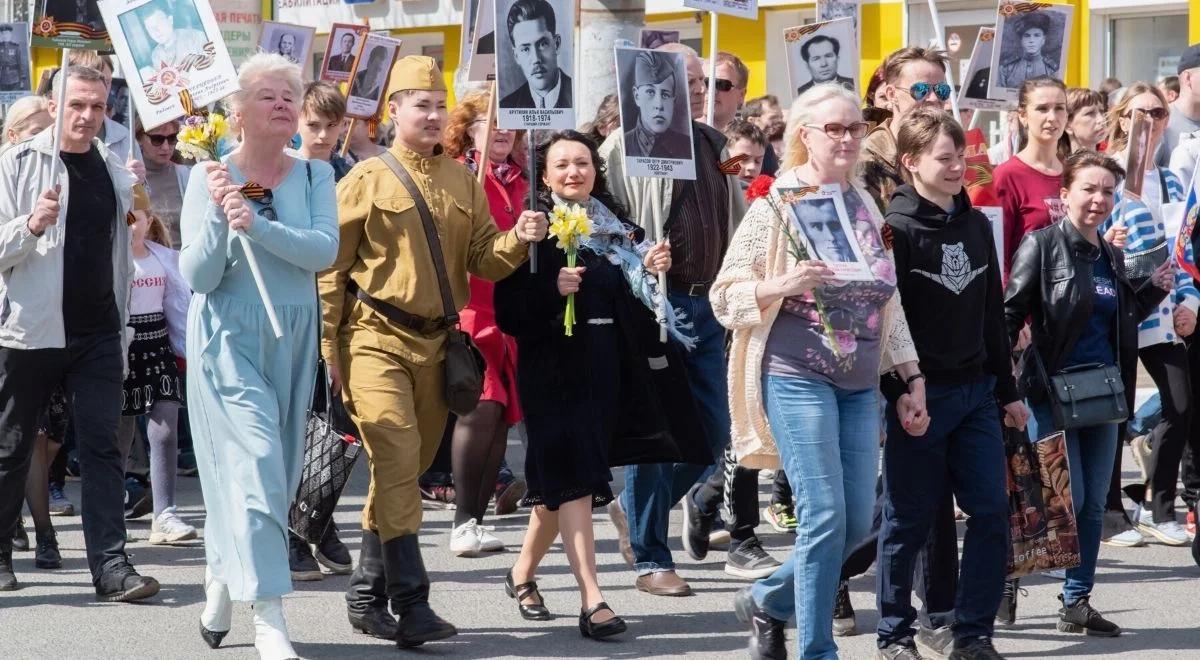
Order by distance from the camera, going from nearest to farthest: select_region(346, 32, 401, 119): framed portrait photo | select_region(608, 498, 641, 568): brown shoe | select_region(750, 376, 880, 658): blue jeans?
select_region(750, 376, 880, 658): blue jeans → select_region(608, 498, 641, 568): brown shoe → select_region(346, 32, 401, 119): framed portrait photo

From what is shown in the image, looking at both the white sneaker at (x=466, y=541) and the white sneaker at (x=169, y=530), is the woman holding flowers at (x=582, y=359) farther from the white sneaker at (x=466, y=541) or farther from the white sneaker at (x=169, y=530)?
the white sneaker at (x=169, y=530)

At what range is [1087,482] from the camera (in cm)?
712

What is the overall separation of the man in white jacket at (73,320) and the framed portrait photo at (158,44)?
2.37 feet

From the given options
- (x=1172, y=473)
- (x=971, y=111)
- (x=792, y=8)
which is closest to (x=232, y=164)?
(x=1172, y=473)

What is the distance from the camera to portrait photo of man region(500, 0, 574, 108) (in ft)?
23.4

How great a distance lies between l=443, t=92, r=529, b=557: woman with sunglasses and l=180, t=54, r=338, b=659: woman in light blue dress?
1.83 metres

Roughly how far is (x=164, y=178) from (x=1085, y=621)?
5954mm

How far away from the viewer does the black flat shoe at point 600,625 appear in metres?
6.70

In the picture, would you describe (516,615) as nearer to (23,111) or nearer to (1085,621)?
(1085,621)

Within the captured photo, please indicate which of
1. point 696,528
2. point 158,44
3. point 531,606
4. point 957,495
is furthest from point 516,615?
point 158,44

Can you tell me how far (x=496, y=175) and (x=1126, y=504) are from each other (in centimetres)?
374

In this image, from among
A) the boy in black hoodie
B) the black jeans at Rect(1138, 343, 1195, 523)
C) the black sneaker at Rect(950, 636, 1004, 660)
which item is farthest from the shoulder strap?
the black jeans at Rect(1138, 343, 1195, 523)

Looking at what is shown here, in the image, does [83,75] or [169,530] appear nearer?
[83,75]

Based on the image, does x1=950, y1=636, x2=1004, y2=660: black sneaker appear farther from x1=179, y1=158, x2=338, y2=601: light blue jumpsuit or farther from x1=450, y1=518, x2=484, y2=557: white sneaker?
x1=450, y1=518, x2=484, y2=557: white sneaker
